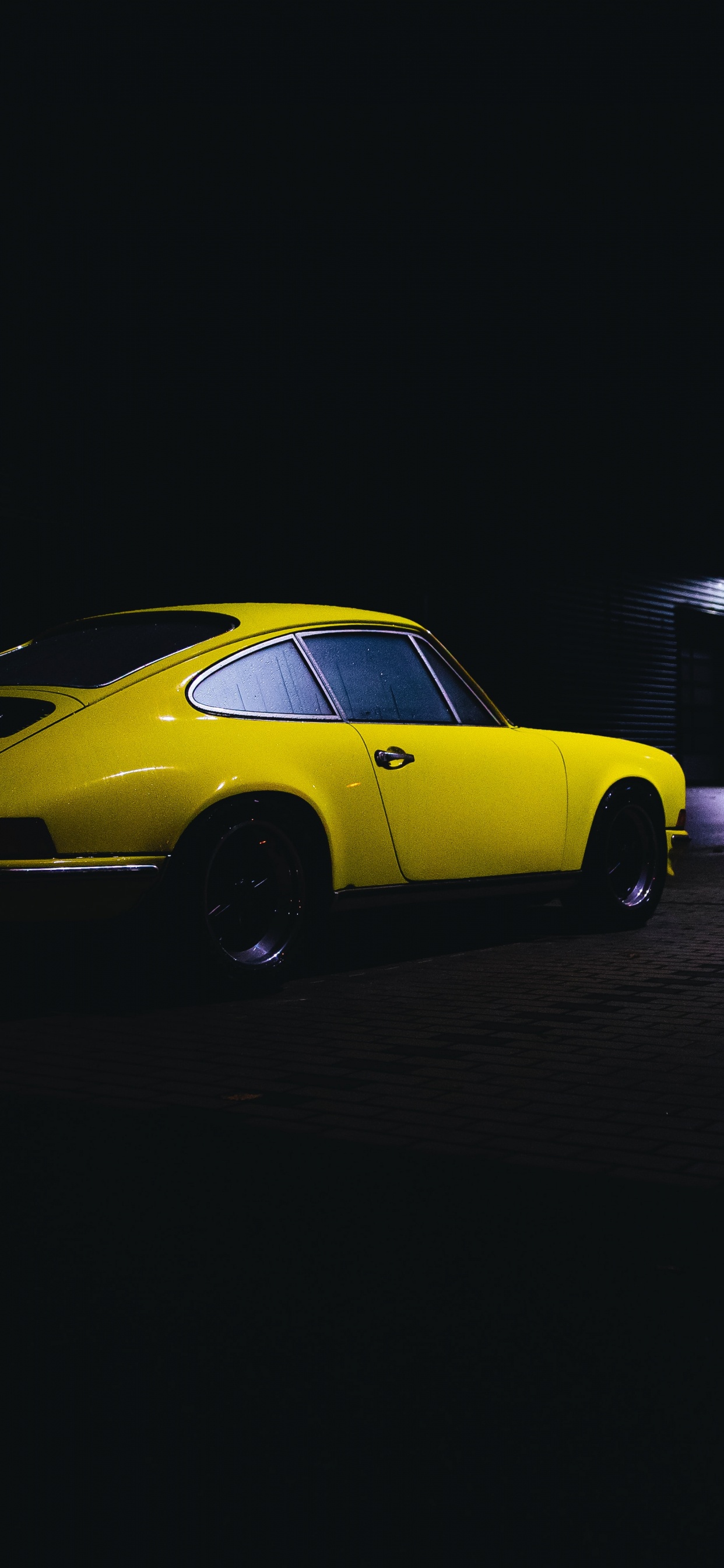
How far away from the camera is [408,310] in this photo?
15625 millimetres

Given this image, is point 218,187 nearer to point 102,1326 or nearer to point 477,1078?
point 477,1078

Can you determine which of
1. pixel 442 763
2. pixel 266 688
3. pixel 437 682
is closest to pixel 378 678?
pixel 437 682

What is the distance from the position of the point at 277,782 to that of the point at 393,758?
31.7 inches

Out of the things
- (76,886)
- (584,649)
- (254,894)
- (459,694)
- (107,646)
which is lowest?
(584,649)

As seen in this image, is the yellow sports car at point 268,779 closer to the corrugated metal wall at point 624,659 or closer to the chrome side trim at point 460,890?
the chrome side trim at point 460,890

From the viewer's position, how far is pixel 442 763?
802 centimetres

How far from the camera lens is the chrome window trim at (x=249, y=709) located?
7.18m

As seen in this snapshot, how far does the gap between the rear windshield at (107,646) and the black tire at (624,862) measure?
2.68m

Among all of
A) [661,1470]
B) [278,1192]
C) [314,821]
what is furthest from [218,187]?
[661,1470]

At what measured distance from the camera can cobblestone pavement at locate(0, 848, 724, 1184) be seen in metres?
4.76

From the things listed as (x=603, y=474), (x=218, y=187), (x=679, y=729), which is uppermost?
(x=218, y=187)

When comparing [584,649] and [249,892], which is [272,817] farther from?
[584,649]

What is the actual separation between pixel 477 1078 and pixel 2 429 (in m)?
8.55

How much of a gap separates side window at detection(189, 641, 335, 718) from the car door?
5.2 inches
